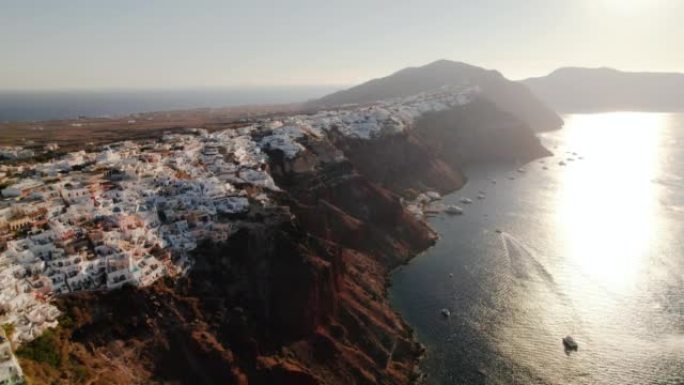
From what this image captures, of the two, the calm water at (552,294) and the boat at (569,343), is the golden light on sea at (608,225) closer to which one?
the calm water at (552,294)

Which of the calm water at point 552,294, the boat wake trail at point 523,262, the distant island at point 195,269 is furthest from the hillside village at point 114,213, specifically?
the boat wake trail at point 523,262

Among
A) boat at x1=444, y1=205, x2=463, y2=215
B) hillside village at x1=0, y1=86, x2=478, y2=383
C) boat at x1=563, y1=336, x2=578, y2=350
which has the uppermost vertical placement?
hillside village at x1=0, y1=86, x2=478, y2=383

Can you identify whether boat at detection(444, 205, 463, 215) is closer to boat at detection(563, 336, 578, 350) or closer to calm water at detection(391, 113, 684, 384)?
calm water at detection(391, 113, 684, 384)

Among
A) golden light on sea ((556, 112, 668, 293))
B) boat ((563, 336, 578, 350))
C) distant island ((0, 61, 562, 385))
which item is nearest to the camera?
distant island ((0, 61, 562, 385))

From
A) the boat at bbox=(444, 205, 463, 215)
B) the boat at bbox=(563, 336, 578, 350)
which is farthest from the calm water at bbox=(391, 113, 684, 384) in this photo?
the boat at bbox=(444, 205, 463, 215)

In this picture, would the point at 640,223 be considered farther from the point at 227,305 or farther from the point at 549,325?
the point at 227,305

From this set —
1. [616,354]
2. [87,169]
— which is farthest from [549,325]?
[87,169]
